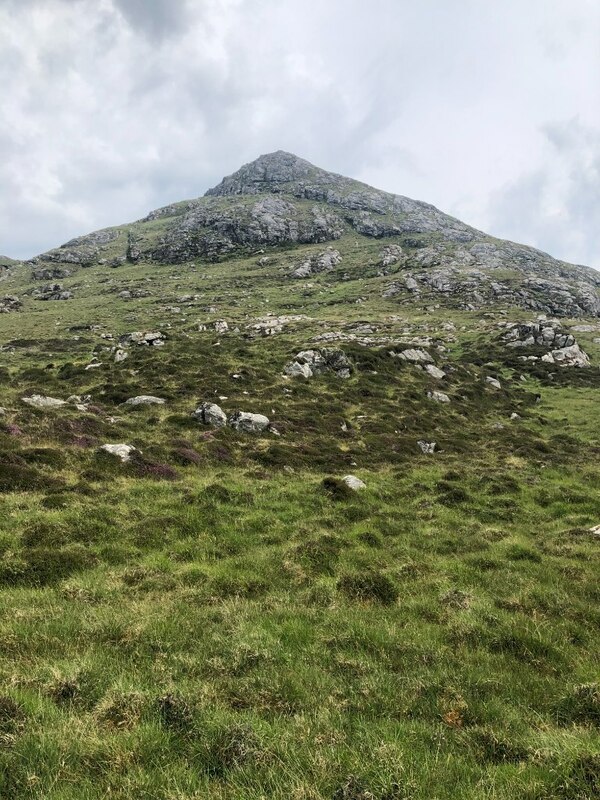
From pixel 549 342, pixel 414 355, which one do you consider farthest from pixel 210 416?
pixel 549 342

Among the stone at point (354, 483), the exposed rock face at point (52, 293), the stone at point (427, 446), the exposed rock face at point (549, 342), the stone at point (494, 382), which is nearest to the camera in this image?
the stone at point (354, 483)

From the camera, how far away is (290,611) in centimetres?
1040

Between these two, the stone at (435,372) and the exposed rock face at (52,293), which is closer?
the stone at (435,372)

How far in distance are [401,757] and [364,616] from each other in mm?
4910

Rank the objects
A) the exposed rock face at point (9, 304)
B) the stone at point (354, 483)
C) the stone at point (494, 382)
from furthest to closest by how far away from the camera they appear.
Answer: the exposed rock face at point (9, 304) < the stone at point (494, 382) < the stone at point (354, 483)

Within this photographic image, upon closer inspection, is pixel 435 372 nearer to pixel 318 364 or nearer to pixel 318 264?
pixel 318 364

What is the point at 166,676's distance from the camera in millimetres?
7488

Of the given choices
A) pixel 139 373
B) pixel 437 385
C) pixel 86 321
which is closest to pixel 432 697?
pixel 139 373

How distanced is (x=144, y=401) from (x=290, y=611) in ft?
95.4

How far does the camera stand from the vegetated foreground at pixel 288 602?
18.2 feet

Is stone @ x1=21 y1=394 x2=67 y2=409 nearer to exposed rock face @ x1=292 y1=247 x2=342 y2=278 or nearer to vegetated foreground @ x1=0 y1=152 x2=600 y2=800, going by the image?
vegetated foreground @ x1=0 y1=152 x2=600 y2=800

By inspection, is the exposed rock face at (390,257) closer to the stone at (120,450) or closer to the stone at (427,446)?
the stone at (427,446)

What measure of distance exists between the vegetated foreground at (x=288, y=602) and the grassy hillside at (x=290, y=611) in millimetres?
54

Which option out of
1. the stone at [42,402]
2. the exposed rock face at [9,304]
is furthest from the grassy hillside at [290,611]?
the exposed rock face at [9,304]
